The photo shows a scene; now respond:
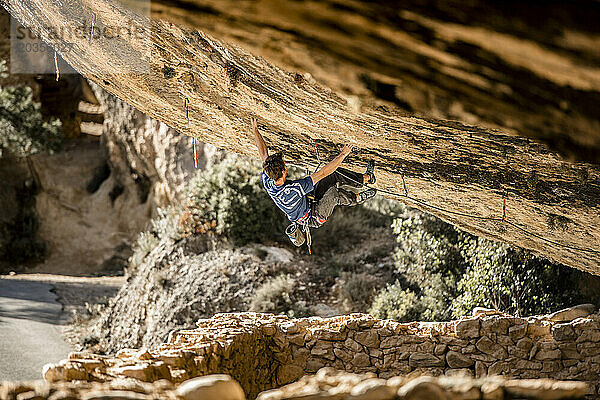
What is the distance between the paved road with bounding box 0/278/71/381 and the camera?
405 inches

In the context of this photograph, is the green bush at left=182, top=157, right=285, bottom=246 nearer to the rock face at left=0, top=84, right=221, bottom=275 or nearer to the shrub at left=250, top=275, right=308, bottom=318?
the shrub at left=250, top=275, right=308, bottom=318

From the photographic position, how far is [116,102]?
16.5m

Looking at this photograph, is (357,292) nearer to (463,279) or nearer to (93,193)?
(463,279)

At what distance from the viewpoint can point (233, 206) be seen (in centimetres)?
1279

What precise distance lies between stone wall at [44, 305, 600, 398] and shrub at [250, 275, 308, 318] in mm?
3650

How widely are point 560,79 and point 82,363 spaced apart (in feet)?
11.6

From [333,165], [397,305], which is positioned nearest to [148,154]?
[397,305]

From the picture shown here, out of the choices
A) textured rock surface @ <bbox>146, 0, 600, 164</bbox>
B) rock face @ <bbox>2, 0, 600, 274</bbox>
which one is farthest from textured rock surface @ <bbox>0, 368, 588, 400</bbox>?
rock face @ <bbox>2, 0, 600, 274</bbox>

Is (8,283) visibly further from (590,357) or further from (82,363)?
(590,357)

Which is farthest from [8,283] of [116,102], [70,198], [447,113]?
[447,113]

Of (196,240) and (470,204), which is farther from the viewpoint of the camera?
(196,240)

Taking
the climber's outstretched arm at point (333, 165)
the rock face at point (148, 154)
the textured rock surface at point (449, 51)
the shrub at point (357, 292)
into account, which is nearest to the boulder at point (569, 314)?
the climber's outstretched arm at point (333, 165)

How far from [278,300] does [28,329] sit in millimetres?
5206

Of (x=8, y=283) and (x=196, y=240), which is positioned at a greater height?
(x=196, y=240)
